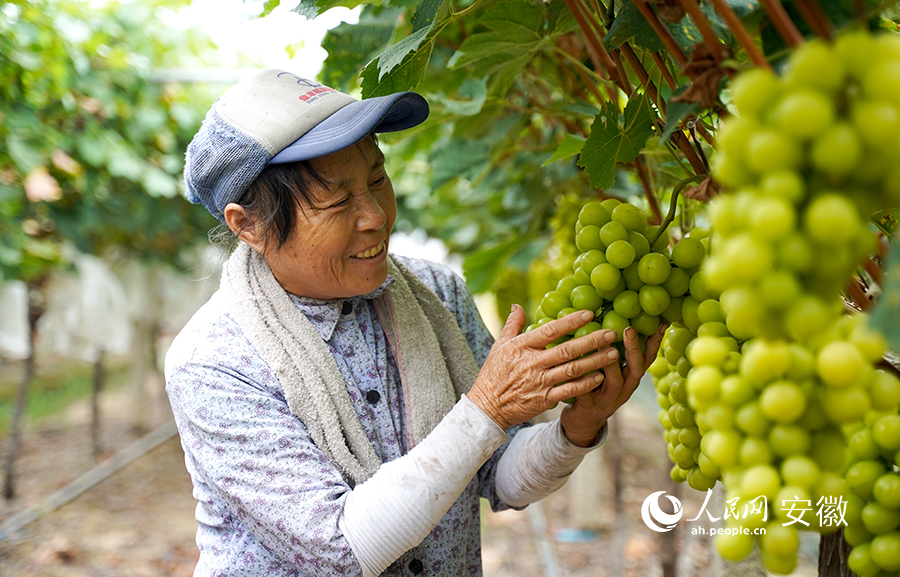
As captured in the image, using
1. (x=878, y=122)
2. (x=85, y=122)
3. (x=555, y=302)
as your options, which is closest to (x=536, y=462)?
(x=555, y=302)

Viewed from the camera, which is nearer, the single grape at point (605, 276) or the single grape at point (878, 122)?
the single grape at point (878, 122)

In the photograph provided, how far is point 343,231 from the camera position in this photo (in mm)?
1256

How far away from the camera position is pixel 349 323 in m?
1.44

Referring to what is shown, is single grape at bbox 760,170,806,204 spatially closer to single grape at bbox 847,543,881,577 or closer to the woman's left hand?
single grape at bbox 847,543,881,577

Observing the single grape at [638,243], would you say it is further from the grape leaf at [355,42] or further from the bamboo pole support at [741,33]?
the grape leaf at [355,42]

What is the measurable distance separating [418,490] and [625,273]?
475 millimetres

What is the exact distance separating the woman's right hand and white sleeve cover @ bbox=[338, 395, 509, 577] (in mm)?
41

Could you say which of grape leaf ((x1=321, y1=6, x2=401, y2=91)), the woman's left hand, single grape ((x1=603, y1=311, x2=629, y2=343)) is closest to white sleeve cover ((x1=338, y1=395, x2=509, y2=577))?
the woman's left hand

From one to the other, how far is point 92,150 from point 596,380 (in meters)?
3.85

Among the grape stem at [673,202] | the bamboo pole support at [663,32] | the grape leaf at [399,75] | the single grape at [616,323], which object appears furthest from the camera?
the grape leaf at [399,75]

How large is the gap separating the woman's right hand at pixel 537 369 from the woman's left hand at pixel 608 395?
3cm

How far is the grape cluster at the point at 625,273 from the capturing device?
0.87 meters

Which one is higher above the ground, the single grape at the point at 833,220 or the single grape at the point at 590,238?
the single grape at the point at 833,220

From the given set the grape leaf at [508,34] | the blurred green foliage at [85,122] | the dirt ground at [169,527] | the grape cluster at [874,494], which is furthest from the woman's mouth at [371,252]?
the blurred green foliage at [85,122]
